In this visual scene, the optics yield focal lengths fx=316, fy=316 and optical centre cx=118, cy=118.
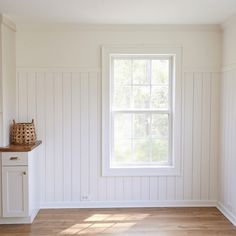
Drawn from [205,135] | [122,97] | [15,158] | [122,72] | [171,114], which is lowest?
[15,158]

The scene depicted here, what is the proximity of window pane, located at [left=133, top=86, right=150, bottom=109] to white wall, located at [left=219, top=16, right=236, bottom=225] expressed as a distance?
0.98m

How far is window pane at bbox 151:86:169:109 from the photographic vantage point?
4.30m

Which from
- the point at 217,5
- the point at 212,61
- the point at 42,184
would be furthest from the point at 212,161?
the point at 42,184

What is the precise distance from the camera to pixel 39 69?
13.5 ft

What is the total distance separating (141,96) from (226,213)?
6.07ft

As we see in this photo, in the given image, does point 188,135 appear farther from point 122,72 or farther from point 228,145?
point 122,72

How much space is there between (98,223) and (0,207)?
1.15 meters

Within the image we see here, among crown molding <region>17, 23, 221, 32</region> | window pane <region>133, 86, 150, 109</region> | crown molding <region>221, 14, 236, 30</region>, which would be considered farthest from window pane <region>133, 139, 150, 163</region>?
crown molding <region>221, 14, 236, 30</region>

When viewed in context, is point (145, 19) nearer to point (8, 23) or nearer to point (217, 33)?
point (217, 33)

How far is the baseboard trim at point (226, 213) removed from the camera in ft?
12.3

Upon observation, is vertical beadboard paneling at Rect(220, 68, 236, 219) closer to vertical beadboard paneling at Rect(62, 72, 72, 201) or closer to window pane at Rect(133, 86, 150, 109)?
window pane at Rect(133, 86, 150, 109)

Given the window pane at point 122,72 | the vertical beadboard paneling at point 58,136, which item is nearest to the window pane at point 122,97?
the window pane at point 122,72

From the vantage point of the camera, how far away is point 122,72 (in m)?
4.29

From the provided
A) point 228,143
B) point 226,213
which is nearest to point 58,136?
point 228,143
